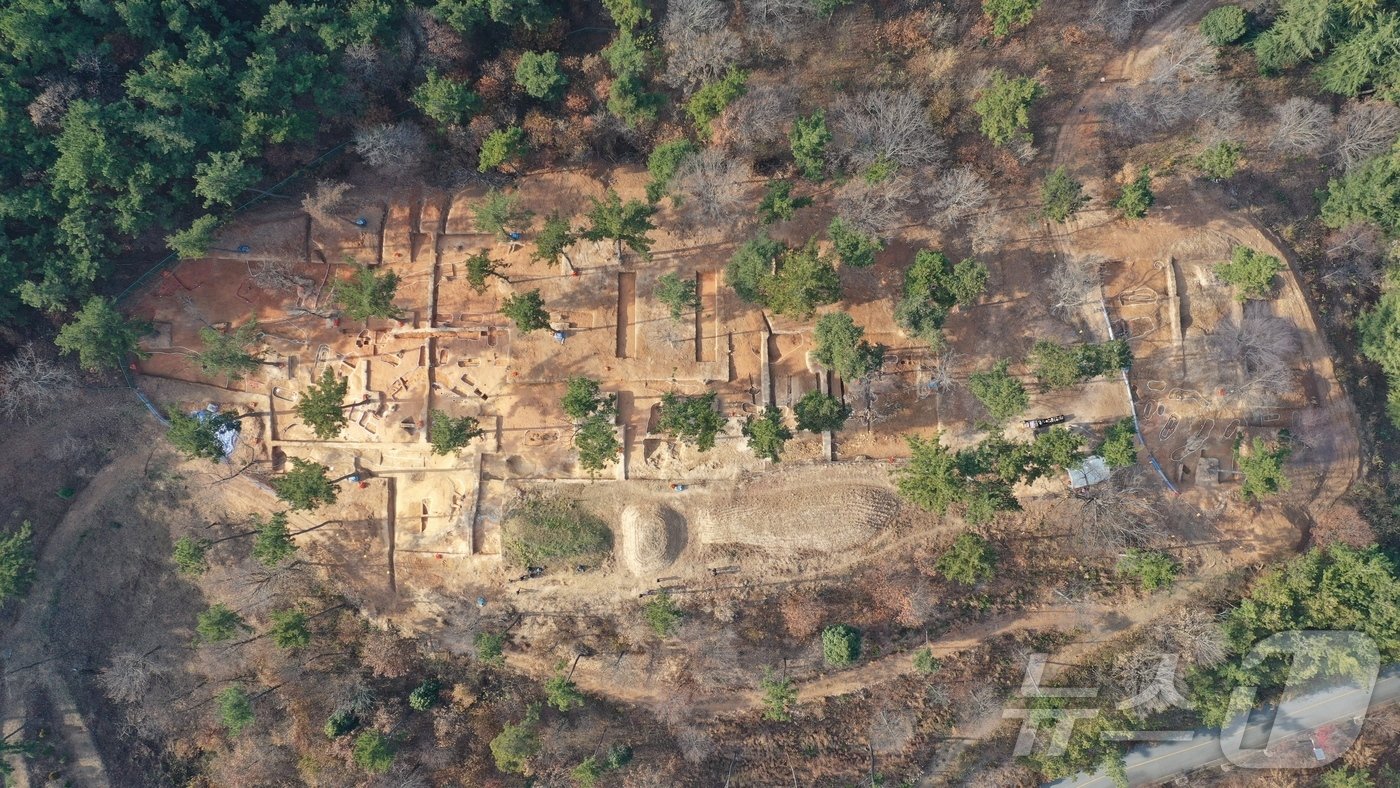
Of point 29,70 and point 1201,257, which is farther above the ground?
point 29,70

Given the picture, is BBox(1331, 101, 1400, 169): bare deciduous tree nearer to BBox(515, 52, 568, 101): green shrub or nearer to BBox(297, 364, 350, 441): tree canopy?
BBox(515, 52, 568, 101): green shrub

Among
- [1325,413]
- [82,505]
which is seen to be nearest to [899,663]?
[1325,413]

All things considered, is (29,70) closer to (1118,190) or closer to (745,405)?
(745,405)

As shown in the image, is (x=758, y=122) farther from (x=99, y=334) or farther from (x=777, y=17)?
(x=99, y=334)

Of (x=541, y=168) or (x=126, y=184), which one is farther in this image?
(x=541, y=168)

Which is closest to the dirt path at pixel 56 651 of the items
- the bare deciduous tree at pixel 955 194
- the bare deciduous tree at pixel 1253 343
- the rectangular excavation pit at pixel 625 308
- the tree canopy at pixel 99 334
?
the tree canopy at pixel 99 334

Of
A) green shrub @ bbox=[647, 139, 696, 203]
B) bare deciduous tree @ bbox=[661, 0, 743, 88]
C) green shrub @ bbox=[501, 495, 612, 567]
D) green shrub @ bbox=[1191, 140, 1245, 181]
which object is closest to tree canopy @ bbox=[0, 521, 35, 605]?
green shrub @ bbox=[501, 495, 612, 567]
